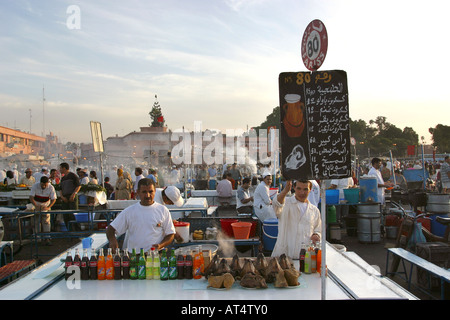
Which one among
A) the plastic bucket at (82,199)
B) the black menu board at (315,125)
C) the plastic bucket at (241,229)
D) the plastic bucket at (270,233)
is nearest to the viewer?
the black menu board at (315,125)

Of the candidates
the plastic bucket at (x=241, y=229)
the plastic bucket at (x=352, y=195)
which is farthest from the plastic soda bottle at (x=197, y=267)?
the plastic bucket at (x=352, y=195)

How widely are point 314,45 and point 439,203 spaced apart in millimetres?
8864

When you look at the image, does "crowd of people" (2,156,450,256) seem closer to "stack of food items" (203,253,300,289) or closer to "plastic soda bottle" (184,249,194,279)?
"plastic soda bottle" (184,249,194,279)

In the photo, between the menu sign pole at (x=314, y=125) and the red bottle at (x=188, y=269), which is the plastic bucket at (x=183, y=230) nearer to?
the red bottle at (x=188, y=269)

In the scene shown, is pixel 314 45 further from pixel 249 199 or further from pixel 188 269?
pixel 249 199

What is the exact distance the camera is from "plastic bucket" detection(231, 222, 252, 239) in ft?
18.0

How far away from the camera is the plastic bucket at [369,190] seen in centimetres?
967

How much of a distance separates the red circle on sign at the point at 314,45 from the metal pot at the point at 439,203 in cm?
867

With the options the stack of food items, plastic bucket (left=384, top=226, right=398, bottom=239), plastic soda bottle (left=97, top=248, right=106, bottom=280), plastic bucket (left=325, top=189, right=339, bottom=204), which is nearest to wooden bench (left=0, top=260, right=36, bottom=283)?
plastic soda bottle (left=97, top=248, right=106, bottom=280)

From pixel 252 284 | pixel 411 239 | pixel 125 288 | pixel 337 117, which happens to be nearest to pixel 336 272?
pixel 252 284

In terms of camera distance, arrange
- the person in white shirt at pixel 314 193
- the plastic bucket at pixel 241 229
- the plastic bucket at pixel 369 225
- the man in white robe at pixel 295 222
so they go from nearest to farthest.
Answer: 1. the man in white robe at pixel 295 222
2. the plastic bucket at pixel 241 229
3. the person in white shirt at pixel 314 193
4. the plastic bucket at pixel 369 225

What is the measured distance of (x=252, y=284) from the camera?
10.5ft

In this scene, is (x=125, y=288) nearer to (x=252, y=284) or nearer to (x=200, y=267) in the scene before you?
(x=200, y=267)

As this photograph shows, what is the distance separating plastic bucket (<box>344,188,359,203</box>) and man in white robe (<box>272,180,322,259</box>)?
5535 millimetres
